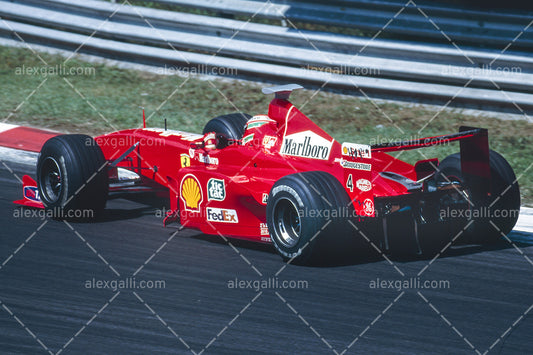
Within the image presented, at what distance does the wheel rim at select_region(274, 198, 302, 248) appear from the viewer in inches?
258

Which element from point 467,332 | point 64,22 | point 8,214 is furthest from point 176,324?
point 64,22

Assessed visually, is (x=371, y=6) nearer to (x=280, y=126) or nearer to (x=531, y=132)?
(x=531, y=132)

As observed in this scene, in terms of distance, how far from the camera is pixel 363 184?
6484mm

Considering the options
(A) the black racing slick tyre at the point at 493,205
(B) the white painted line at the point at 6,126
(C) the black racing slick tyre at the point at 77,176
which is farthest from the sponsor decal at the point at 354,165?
(B) the white painted line at the point at 6,126

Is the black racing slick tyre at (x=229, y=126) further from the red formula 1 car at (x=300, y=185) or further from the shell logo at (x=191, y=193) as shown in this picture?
the shell logo at (x=191, y=193)

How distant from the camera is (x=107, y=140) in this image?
27.7 ft

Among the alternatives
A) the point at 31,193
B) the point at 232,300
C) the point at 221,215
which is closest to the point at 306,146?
the point at 221,215

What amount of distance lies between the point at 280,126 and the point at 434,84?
182 inches

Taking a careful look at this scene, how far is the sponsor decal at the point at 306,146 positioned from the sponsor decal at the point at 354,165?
39 cm

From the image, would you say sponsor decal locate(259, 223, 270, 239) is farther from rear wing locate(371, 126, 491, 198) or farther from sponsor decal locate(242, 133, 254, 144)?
→ rear wing locate(371, 126, 491, 198)

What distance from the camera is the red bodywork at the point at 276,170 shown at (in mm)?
6523

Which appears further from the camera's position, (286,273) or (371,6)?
(371,6)

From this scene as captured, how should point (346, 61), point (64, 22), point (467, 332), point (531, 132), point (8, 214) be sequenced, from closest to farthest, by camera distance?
point (467, 332)
point (8, 214)
point (531, 132)
point (346, 61)
point (64, 22)

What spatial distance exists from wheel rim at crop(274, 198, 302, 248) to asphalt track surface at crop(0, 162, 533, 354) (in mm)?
218
